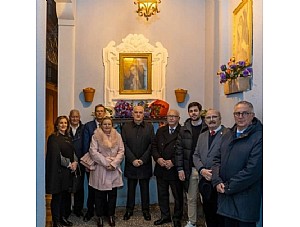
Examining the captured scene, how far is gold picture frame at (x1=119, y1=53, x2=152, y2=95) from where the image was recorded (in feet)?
20.5

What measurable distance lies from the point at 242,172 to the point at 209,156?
2.75ft

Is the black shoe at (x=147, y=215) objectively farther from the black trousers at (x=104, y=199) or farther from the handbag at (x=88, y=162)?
the handbag at (x=88, y=162)

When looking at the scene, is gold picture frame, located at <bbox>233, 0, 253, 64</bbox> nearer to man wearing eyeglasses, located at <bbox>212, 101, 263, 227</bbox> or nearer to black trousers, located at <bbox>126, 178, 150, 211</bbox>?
man wearing eyeglasses, located at <bbox>212, 101, 263, 227</bbox>

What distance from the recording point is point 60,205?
15.1ft

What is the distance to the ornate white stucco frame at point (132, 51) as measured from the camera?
6.21m

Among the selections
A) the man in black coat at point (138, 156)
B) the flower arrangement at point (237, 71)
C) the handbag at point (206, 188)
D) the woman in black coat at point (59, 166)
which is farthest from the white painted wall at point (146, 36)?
the handbag at point (206, 188)

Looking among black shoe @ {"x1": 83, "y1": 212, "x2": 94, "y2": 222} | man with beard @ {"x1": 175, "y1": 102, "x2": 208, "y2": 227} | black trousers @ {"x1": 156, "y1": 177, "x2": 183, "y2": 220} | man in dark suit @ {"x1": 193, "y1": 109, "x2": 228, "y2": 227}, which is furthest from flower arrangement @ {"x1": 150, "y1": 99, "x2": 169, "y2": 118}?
man in dark suit @ {"x1": 193, "y1": 109, "x2": 228, "y2": 227}

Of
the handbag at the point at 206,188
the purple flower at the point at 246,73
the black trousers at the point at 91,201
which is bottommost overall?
the black trousers at the point at 91,201

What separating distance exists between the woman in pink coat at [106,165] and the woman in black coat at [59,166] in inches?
11.1

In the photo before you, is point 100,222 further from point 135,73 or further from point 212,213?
point 135,73

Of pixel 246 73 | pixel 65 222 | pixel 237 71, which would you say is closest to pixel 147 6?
pixel 237 71
